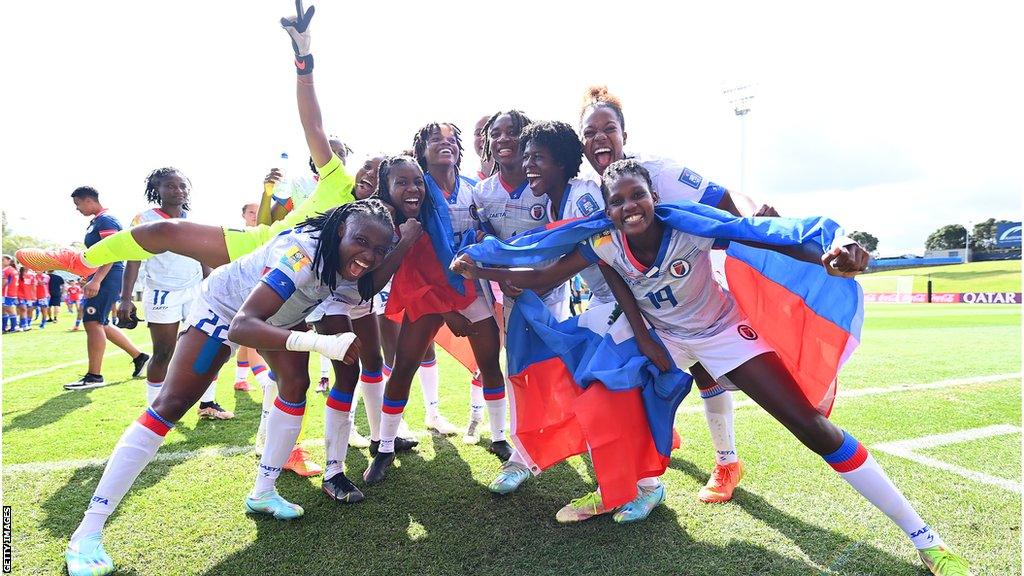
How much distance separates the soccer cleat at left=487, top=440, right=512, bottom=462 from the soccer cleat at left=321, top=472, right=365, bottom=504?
111 cm

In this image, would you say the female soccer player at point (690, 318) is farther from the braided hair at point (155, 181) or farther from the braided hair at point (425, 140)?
the braided hair at point (155, 181)

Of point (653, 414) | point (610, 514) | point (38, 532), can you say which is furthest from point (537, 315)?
point (38, 532)

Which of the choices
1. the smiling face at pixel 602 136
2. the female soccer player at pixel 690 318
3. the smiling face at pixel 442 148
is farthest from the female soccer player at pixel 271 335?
the smiling face at pixel 602 136

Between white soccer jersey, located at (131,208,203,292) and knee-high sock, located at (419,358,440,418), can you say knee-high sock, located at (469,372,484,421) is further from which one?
white soccer jersey, located at (131,208,203,292)

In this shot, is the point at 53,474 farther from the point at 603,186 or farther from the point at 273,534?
the point at 603,186

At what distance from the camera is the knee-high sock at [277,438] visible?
3.39 m

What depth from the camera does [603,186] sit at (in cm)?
320

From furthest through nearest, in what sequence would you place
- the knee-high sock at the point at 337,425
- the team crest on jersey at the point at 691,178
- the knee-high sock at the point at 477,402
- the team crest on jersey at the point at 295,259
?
the knee-high sock at the point at 477,402 < the knee-high sock at the point at 337,425 < the team crest on jersey at the point at 691,178 < the team crest on jersey at the point at 295,259

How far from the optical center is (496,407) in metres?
4.37

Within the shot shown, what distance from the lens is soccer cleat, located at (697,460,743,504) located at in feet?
11.4

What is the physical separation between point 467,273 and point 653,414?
1.31 m

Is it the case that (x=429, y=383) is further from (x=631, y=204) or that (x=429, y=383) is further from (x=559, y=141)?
(x=631, y=204)

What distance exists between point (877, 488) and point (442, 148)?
10.4 feet

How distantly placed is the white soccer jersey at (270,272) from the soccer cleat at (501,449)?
5.83ft
